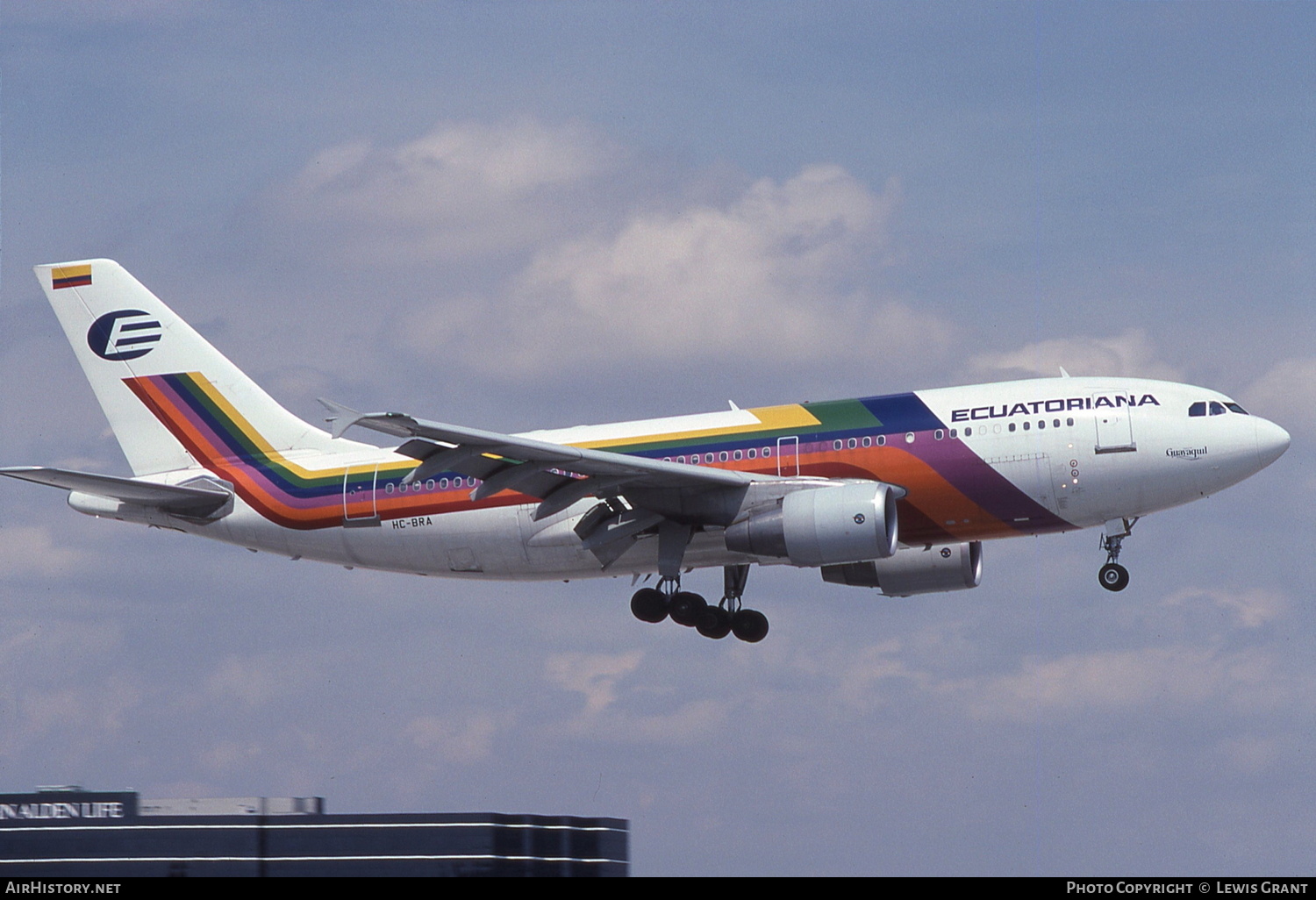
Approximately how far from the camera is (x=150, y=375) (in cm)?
4753

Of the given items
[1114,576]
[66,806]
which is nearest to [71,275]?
[1114,576]

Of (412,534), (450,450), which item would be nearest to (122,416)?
(412,534)

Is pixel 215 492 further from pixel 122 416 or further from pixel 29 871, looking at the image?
pixel 29 871

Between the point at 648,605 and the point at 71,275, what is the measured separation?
2034 cm

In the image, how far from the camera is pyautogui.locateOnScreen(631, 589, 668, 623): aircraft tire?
4281 centimetres

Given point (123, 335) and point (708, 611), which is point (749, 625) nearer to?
point (708, 611)

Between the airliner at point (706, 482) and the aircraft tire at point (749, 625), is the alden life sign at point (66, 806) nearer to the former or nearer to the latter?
the airliner at point (706, 482)

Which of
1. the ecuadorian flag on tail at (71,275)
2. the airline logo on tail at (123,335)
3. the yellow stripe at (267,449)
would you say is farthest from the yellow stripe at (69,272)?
the yellow stripe at (267,449)

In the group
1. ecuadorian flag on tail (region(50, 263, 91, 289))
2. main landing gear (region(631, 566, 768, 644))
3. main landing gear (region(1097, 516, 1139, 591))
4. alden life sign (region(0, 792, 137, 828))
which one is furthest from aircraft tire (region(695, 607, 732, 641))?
alden life sign (region(0, 792, 137, 828))

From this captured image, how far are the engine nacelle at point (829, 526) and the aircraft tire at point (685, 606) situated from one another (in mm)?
5072

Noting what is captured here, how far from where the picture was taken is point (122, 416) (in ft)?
155

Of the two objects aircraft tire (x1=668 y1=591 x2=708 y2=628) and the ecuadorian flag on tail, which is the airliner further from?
the ecuadorian flag on tail

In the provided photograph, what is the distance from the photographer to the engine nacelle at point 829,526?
37000 millimetres
